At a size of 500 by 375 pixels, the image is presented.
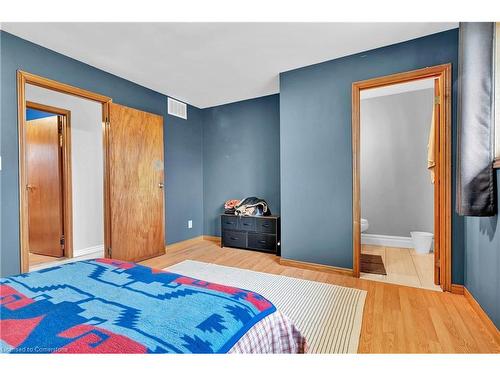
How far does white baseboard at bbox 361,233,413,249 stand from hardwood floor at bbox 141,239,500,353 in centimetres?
175

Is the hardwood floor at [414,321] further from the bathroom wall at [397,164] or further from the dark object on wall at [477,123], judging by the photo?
the bathroom wall at [397,164]

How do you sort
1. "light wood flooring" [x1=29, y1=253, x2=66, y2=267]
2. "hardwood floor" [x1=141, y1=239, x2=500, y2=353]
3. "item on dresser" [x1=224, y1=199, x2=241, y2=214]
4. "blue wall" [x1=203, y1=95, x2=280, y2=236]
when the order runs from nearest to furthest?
1. "hardwood floor" [x1=141, y1=239, x2=500, y2=353]
2. "light wood flooring" [x1=29, y1=253, x2=66, y2=267]
3. "blue wall" [x1=203, y1=95, x2=280, y2=236]
4. "item on dresser" [x1=224, y1=199, x2=241, y2=214]

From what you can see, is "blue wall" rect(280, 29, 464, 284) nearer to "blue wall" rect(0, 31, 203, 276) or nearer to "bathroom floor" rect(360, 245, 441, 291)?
"bathroom floor" rect(360, 245, 441, 291)

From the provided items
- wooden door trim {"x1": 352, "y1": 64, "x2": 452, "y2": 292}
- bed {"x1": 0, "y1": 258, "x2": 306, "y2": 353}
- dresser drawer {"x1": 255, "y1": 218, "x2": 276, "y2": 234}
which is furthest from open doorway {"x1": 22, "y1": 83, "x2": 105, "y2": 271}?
wooden door trim {"x1": 352, "y1": 64, "x2": 452, "y2": 292}

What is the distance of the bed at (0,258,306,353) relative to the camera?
0.67 m

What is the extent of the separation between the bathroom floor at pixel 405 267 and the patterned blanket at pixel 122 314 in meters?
2.13

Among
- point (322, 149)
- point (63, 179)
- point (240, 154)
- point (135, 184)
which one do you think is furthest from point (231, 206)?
point (63, 179)

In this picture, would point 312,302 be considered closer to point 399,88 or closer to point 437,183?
point 437,183

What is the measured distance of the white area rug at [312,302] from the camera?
1.53 meters

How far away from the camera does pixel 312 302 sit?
2.00 m

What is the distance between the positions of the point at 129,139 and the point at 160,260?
1652 millimetres

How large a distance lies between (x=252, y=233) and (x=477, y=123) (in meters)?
2.79

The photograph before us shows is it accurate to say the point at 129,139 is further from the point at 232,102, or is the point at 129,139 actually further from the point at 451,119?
the point at 451,119
